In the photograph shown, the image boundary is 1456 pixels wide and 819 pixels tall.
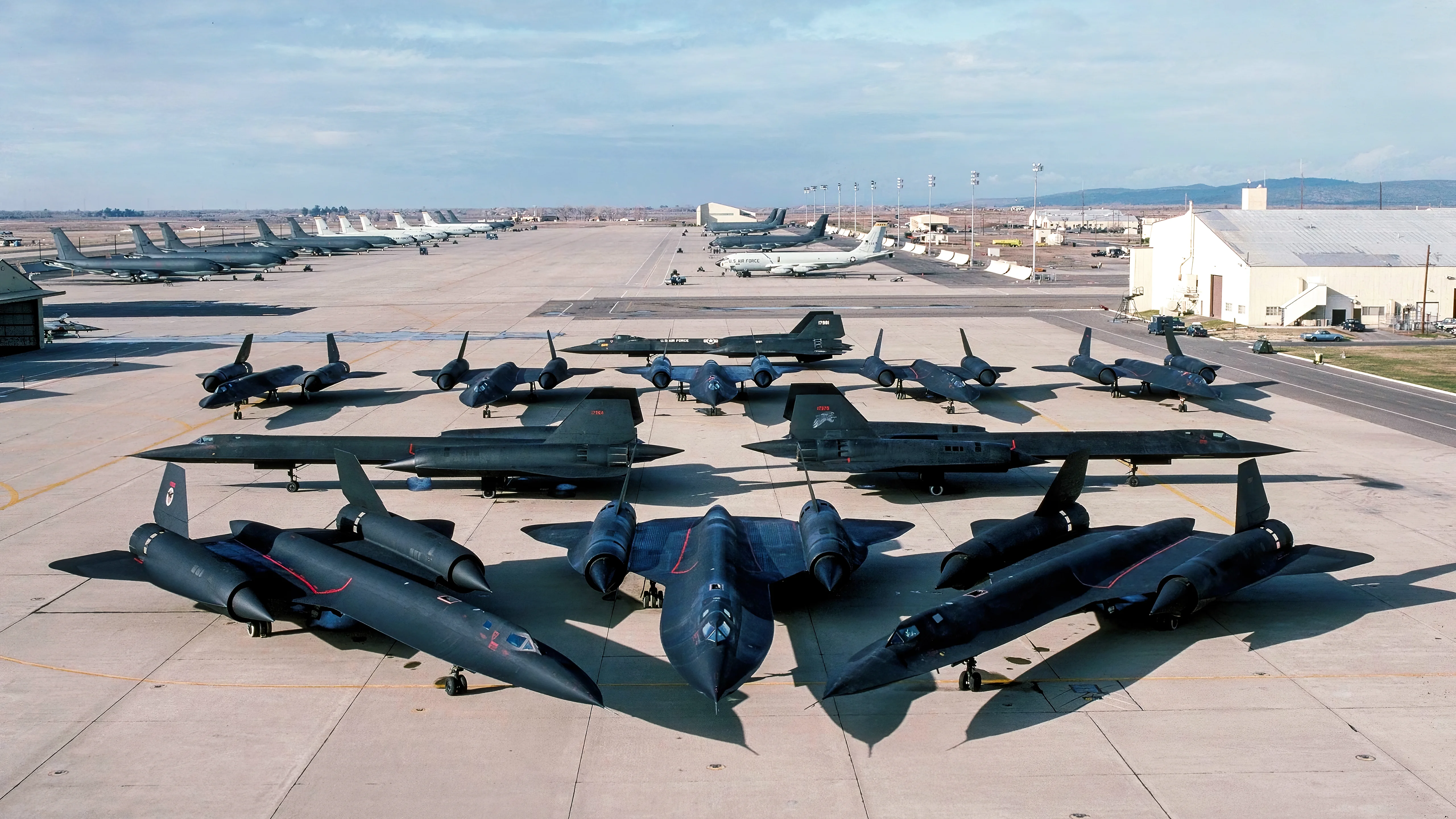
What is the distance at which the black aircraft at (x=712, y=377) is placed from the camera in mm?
44906

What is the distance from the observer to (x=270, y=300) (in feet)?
326

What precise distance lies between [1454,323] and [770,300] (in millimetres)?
53910

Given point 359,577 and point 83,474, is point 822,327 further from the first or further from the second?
point 359,577

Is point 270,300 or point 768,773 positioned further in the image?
point 270,300

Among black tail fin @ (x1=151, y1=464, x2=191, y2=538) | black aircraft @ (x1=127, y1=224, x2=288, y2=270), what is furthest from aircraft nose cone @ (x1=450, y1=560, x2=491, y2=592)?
black aircraft @ (x1=127, y1=224, x2=288, y2=270)

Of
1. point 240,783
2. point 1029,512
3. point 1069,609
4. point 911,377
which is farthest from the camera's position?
point 911,377

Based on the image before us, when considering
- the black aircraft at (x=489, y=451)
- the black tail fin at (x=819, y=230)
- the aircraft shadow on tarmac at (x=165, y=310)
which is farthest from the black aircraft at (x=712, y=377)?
the black tail fin at (x=819, y=230)

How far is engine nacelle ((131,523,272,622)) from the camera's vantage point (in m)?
21.1

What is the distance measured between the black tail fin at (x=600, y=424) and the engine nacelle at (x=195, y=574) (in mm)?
11566

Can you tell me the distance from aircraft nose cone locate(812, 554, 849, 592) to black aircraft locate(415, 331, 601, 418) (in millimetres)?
25095

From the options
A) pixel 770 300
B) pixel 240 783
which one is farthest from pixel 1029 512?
pixel 770 300

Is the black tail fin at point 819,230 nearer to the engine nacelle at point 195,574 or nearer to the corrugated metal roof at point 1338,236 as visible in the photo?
the corrugated metal roof at point 1338,236

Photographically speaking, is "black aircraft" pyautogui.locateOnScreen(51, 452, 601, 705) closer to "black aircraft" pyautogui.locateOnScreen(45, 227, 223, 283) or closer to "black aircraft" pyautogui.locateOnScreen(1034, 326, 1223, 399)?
"black aircraft" pyautogui.locateOnScreen(1034, 326, 1223, 399)

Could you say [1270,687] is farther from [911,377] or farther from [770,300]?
[770,300]
